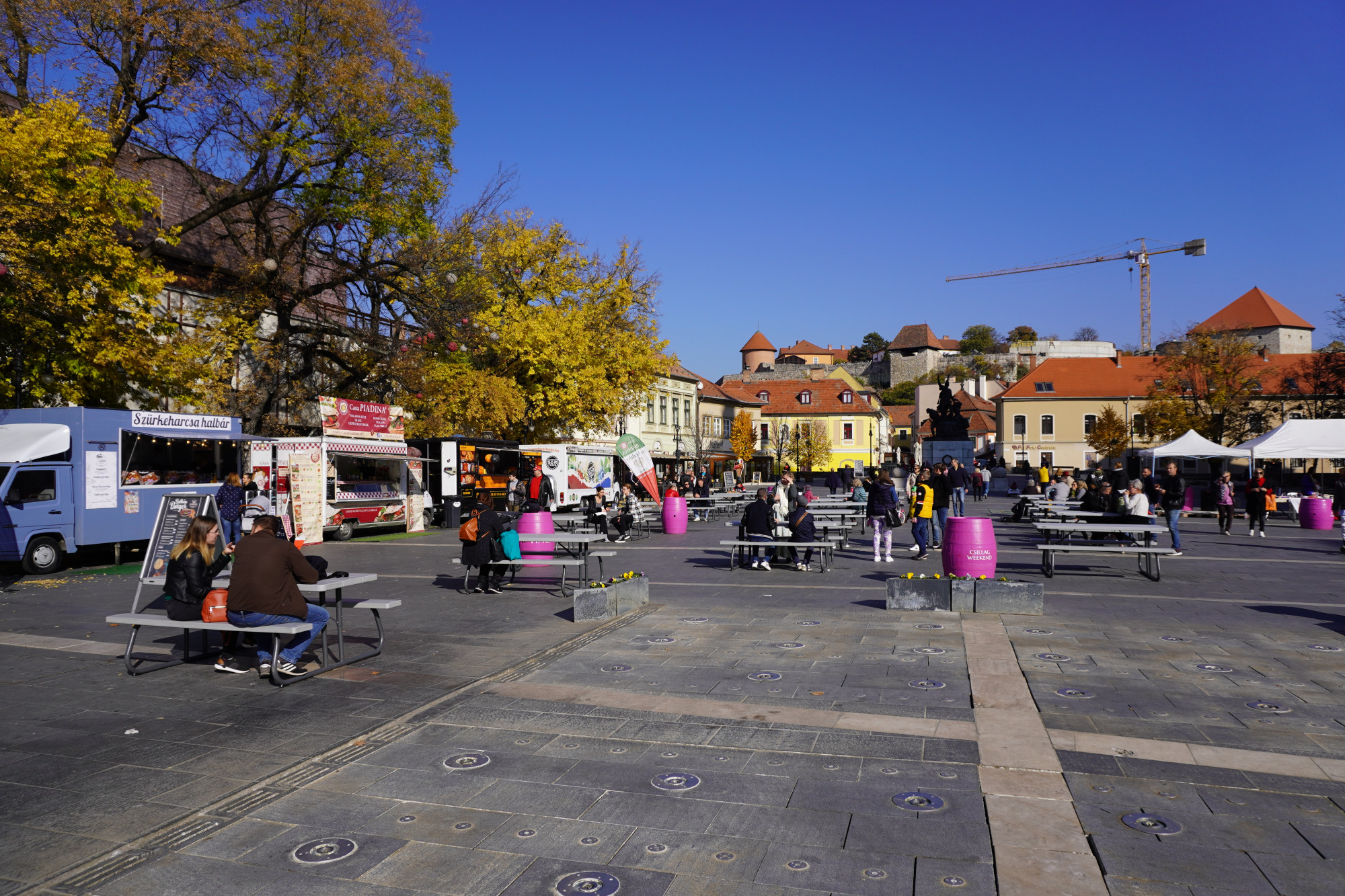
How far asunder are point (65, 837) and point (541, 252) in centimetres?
3132

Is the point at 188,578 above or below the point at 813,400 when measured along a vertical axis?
below

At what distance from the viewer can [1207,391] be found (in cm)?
4828

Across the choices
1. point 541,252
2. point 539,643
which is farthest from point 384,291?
point 539,643

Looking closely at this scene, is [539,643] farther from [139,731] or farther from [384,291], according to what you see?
[384,291]

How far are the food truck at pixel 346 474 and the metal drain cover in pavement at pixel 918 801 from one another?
17.6m

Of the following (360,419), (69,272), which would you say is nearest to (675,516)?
(360,419)

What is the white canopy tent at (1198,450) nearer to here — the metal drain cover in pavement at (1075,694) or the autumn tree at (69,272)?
the metal drain cover in pavement at (1075,694)

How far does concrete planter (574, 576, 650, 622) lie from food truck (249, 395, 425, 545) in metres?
11.6

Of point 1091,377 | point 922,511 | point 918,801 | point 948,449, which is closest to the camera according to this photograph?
point 918,801

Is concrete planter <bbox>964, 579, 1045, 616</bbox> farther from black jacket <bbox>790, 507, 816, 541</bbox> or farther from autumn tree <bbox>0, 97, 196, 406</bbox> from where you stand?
autumn tree <bbox>0, 97, 196, 406</bbox>

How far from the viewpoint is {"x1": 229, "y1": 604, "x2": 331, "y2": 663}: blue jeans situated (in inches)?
287

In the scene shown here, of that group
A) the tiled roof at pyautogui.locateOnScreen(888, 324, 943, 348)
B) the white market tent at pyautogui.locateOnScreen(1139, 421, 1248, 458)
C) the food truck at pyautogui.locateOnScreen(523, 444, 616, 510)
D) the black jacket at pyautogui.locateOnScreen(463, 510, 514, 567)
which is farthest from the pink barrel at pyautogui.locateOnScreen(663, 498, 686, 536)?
the tiled roof at pyautogui.locateOnScreen(888, 324, 943, 348)

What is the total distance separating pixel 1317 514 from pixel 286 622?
1060 inches

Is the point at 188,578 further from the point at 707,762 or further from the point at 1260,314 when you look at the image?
the point at 1260,314
